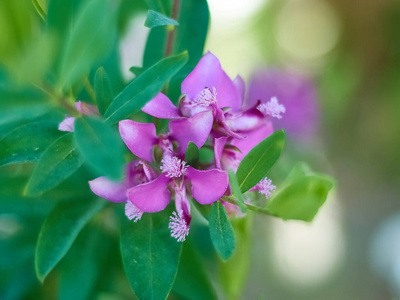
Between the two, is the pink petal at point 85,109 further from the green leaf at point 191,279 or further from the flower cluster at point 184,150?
the green leaf at point 191,279

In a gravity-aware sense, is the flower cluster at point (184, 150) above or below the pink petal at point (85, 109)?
below

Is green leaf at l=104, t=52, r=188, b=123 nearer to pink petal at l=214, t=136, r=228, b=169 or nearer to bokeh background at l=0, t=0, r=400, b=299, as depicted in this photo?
pink petal at l=214, t=136, r=228, b=169

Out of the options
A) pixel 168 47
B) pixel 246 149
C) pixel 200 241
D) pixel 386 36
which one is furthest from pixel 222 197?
pixel 386 36

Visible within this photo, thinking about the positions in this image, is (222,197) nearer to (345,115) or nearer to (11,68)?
(11,68)

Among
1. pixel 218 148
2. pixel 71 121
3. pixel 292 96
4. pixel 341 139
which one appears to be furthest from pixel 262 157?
pixel 341 139

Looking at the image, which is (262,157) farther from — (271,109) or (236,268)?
(236,268)

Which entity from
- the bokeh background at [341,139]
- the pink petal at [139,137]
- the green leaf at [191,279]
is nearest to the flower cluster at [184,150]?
the pink petal at [139,137]

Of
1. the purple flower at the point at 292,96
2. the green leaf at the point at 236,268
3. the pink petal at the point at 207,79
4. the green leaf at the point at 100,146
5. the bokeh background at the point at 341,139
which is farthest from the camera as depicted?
the bokeh background at the point at 341,139
